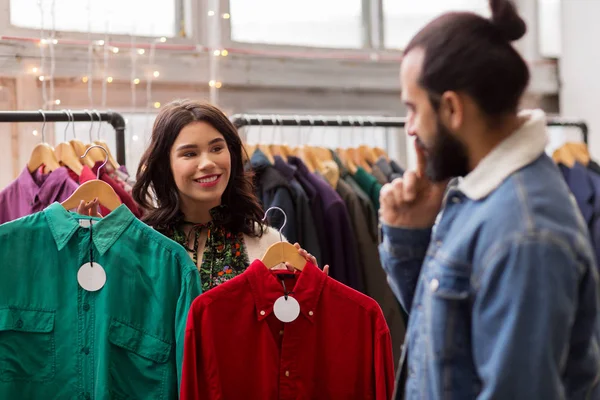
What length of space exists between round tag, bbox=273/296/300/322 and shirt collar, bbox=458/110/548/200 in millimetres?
701

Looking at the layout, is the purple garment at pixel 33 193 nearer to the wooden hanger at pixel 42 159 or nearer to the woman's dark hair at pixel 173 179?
Answer: the wooden hanger at pixel 42 159

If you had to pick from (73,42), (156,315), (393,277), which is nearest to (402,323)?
(156,315)

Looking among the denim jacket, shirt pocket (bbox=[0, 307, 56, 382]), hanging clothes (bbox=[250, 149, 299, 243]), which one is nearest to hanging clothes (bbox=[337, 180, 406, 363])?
hanging clothes (bbox=[250, 149, 299, 243])

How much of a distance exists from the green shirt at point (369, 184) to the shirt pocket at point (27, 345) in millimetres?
1524

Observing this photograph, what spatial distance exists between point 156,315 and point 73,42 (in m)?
1.82

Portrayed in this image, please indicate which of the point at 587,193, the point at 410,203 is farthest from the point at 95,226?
→ the point at 587,193

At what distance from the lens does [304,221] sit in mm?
2902

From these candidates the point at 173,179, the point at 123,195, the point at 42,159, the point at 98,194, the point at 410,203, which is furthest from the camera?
the point at 42,159

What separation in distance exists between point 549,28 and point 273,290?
3438 mm

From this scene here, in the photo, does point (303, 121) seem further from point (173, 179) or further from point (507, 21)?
point (507, 21)

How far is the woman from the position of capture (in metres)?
2.21

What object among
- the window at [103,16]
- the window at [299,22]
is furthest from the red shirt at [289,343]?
the window at [299,22]

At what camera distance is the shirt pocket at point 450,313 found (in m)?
1.33

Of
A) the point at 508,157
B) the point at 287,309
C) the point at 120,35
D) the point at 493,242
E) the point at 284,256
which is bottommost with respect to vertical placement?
the point at 287,309
